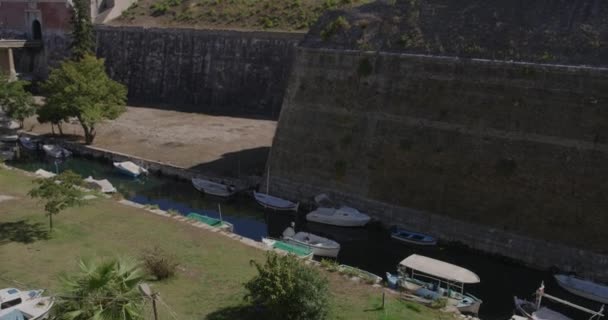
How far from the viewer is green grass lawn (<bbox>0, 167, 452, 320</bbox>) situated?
14812mm

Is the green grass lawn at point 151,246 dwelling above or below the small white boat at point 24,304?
below

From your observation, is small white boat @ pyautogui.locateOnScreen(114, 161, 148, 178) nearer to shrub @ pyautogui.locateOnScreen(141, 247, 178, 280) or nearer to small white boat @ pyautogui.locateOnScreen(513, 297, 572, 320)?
shrub @ pyautogui.locateOnScreen(141, 247, 178, 280)

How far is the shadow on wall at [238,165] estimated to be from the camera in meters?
31.0

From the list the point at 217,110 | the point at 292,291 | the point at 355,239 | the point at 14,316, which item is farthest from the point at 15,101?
the point at 292,291

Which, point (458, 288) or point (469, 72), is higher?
point (469, 72)

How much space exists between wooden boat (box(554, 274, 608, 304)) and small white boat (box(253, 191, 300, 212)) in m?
12.0

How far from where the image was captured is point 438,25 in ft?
81.1

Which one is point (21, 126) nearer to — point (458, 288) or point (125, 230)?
point (125, 230)

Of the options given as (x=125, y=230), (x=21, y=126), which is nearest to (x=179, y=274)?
(x=125, y=230)

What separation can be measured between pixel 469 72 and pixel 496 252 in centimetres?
732

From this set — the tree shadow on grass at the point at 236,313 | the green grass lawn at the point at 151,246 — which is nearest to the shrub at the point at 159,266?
the green grass lawn at the point at 151,246

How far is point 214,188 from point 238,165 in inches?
138

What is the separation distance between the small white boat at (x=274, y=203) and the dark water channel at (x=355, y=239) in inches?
11.9

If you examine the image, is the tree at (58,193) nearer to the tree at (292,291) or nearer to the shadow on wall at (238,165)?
the tree at (292,291)
